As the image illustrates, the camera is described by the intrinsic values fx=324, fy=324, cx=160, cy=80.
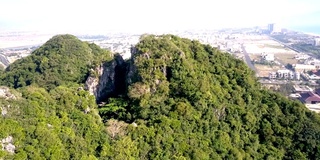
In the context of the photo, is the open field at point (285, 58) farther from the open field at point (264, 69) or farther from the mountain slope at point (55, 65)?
the mountain slope at point (55, 65)

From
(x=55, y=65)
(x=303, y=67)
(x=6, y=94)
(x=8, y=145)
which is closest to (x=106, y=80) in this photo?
(x=6, y=94)

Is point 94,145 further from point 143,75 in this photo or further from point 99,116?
point 143,75

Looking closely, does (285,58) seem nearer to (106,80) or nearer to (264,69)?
(264,69)

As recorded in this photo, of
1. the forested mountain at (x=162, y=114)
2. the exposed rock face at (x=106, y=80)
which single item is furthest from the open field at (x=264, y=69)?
the exposed rock face at (x=106, y=80)

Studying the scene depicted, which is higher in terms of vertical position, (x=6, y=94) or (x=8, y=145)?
(x=6, y=94)

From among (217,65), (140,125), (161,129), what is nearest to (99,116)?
(140,125)

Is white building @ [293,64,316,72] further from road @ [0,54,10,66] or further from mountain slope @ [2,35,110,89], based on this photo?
road @ [0,54,10,66]

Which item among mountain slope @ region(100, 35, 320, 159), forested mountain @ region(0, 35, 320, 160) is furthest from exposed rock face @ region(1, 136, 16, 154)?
mountain slope @ region(100, 35, 320, 159)
